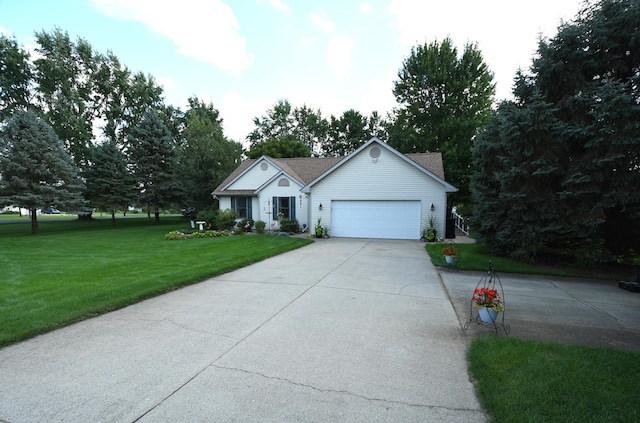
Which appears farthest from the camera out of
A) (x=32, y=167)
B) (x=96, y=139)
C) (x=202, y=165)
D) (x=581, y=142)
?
(x=96, y=139)

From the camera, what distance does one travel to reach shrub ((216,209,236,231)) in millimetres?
18094

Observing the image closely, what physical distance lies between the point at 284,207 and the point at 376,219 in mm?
5894

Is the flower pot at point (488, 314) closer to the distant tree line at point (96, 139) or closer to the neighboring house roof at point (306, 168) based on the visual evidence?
the neighboring house roof at point (306, 168)

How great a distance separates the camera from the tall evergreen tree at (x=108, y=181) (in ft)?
74.0

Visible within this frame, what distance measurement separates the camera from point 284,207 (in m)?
17.8

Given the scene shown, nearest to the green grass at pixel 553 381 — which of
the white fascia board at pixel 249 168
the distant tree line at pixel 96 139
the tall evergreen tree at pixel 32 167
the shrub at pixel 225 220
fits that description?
the shrub at pixel 225 220

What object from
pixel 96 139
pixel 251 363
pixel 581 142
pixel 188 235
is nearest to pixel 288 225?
pixel 188 235

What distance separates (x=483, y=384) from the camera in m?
2.73

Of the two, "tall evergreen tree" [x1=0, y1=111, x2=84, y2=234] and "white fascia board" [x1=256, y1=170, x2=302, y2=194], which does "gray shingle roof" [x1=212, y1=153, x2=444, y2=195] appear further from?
"tall evergreen tree" [x1=0, y1=111, x2=84, y2=234]

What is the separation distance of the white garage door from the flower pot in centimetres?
1098

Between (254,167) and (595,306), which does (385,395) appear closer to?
(595,306)

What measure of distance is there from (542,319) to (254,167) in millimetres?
17569

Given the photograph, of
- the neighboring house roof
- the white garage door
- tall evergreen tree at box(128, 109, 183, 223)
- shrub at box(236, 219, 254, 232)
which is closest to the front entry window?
the neighboring house roof

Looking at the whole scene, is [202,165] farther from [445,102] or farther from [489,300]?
[489,300]
